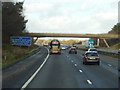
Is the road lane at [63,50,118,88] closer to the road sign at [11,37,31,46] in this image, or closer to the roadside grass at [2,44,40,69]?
the roadside grass at [2,44,40,69]

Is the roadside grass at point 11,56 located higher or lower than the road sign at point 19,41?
lower

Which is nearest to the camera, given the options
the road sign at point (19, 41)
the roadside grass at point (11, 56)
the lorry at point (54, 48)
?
the roadside grass at point (11, 56)

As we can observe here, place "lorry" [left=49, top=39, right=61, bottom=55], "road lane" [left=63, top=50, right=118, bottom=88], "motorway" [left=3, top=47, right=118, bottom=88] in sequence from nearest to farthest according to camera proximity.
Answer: "motorway" [left=3, top=47, right=118, bottom=88], "road lane" [left=63, top=50, right=118, bottom=88], "lorry" [left=49, top=39, right=61, bottom=55]

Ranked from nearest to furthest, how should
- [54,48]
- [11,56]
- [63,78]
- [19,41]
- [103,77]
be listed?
[63,78]
[103,77]
[11,56]
[19,41]
[54,48]

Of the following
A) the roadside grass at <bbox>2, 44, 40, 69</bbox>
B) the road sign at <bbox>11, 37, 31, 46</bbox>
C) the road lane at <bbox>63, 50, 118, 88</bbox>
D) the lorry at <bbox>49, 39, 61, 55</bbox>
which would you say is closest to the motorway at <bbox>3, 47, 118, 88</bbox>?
the road lane at <bbox>63, 50, 118, 88</bbox>

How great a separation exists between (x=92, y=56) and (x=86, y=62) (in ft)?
3.03

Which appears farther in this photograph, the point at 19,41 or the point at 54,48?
the point at 54,48

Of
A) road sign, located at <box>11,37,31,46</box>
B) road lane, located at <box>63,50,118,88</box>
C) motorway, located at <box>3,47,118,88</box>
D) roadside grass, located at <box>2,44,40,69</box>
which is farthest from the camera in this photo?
road sign, located at <box>11,37,31,46</box>

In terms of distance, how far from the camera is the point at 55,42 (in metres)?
48.3

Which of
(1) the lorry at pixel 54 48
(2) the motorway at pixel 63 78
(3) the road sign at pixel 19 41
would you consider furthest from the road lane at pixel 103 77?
(1) the lorry at pixel 54 48

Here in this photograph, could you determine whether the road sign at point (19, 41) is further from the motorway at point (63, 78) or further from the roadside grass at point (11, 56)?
the motorway at point (63, 78)

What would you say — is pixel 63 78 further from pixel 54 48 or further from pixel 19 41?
pixel 54 48

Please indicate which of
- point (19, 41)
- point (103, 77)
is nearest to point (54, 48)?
point (19, 41)

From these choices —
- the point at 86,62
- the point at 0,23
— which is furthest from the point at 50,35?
the point at 86,62
